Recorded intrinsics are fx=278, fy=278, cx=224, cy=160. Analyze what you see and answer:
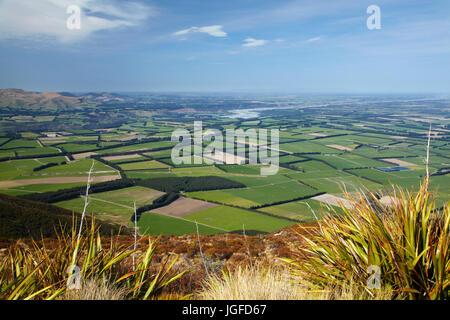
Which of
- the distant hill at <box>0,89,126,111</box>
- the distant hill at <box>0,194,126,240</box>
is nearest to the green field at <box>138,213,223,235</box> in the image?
the distant hill at <box>0,194,126,240</box>

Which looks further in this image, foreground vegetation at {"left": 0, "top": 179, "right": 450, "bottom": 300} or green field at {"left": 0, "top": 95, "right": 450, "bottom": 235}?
green field at {"left": 0, "top": 95, "right": 450, "bottom": 235}

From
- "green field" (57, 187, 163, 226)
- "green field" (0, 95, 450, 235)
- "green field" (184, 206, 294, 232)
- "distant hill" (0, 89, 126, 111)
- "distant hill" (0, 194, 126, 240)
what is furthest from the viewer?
"distant hill" (0, 89, 126, 111)

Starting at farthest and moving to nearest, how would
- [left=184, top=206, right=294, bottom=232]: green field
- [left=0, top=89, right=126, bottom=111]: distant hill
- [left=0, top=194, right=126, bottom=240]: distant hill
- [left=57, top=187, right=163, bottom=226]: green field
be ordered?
[left=0, top=89, right=126, bottom=111]: distant hill, [left=57, top=187, right=163, bottom=226]: green field, [left=184, top=206, right=294, bottom=232]: green field, [left=0, top=194, right=126, bottom=240]: distant hill

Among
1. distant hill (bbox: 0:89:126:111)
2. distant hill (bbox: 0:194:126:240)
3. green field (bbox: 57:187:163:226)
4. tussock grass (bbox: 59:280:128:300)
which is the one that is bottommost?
green field (bbox: 57:187:163:226)

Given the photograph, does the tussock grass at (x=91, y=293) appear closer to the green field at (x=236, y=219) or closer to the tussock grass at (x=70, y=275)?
the tussock grass at (x=70, y=275)

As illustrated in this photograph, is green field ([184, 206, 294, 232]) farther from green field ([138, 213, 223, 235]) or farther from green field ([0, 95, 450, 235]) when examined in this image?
green field ([138, 213, 223, 235])

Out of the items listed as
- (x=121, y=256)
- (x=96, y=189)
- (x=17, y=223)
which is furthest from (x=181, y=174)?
(x=121, y=256)

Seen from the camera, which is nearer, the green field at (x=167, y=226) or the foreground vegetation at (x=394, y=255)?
the foreground vegetation at (x=394, y=255)

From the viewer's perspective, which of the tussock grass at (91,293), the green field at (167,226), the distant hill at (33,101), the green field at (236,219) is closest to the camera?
the tussock grass at (91,293)

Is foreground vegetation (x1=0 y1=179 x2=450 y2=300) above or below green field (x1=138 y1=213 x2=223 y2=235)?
above

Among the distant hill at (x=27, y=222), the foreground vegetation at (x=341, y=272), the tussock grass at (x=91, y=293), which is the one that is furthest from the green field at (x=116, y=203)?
the tussock grass at (x=91, y=293)

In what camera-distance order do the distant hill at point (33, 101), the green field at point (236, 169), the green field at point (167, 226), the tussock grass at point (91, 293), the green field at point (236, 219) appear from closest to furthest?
the tussock grass at point (91, 293) < the green field at point (167, 226) < the green field at point (236, 219) < the green field at point (236, 169) < the distant hill at point (33, 101)

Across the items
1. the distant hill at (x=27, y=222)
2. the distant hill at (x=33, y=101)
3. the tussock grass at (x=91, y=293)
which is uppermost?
the distant hill at (x=33, y=101)
